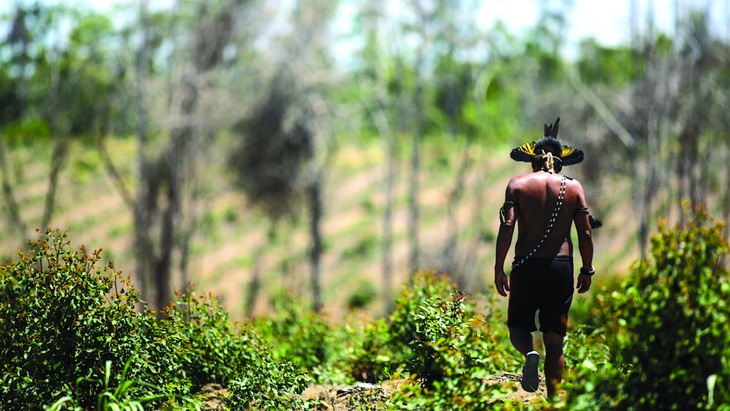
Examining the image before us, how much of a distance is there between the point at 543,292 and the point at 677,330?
1.39 m

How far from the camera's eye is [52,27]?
2747 cm

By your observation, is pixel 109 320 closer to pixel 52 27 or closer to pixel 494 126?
pixel 52 27

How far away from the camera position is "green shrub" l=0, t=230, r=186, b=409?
5684mm

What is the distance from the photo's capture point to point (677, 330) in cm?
471

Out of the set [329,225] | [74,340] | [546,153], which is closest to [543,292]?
[546,153]

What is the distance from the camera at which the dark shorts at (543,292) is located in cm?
599

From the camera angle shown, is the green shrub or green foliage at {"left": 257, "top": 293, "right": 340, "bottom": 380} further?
green foliage at {"left": 257, "top": 293, "right": 340, "bottom": 380}

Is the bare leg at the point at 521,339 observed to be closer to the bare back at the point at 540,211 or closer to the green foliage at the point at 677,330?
the bare back at the point at 540,211

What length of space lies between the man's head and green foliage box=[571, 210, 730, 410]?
4.82 ft

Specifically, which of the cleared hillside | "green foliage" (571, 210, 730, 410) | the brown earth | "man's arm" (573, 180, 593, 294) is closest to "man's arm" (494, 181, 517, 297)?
"man's arm" (573, 180, 593, 294)

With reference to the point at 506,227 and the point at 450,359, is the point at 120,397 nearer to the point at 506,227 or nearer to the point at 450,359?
the point at 450,359

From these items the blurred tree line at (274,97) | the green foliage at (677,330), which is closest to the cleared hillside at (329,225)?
the blurred tree line at (274,97)

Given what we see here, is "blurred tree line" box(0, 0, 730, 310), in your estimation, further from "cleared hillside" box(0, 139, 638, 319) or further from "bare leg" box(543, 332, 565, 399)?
"bare leg" box(543, 332, 565, 399)

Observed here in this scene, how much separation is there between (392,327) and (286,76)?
56.9 feet
